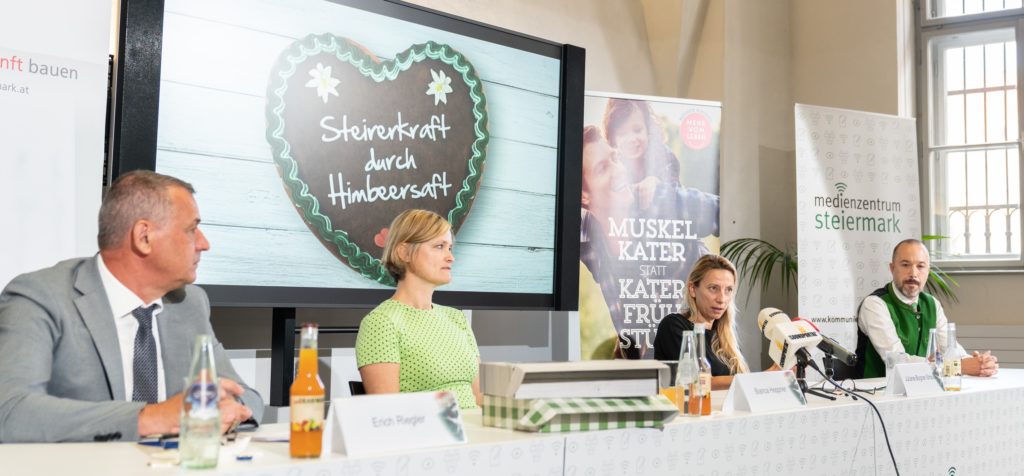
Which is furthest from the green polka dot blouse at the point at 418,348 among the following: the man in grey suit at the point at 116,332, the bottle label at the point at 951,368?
the bottle label at the point at 951,368

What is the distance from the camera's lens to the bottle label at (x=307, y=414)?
1.38 meters

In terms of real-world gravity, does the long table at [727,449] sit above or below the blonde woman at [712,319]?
below

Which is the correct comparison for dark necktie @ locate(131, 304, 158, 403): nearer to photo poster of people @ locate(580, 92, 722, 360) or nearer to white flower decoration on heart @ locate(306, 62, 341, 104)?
white flower decoration on heart @ locate(306, 62, 341, 104)

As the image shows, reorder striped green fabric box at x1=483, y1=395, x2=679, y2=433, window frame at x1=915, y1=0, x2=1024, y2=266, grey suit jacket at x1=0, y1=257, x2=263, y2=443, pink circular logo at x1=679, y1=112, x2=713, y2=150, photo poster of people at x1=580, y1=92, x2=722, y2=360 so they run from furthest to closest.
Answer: window frame at x1=915, y1=0, x2=1024, y2=266 → pink circular logo at x1=679, y1=112, x2=713, y2=150 → photo poster of people at x1=580, y1=92, x2=722, y2=360 → striped green fabric box at x1=483, y1=395, x2=679, y2=433 → grey suit jacket at x1=0, y1=257, x2=263, y2=443

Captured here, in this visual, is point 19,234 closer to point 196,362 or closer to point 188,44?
point 188,44

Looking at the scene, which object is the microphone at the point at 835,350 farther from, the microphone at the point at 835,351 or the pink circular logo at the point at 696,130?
the pink circular logo at the point at 696,130

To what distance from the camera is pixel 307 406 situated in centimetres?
138

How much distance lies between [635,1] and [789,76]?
142 centimetres

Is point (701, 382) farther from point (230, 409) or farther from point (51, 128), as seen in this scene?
point (51, 128)

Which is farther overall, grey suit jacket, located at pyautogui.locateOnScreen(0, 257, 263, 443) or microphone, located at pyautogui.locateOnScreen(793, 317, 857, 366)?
microphone, located at pyautogui.locateOnScreen(793, 317, 857, 366)

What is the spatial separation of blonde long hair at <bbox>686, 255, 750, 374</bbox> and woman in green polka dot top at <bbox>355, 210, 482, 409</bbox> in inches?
37.4

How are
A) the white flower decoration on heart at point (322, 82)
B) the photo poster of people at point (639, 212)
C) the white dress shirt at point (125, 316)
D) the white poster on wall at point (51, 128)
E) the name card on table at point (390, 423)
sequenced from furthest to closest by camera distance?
the photo poster of people at point (639, 212), the white flower decoration on heart at point (322, 82), the white poster on wall at point (51, 128), the white dress shirt at point (125, 316), the name card on table at point (390, 423)

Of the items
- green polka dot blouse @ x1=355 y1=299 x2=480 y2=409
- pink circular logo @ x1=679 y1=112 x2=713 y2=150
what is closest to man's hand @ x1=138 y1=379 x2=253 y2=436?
green polka dot blouse @ x1=355 y1=299 x2=480 y2=409

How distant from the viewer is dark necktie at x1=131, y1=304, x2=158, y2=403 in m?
1.87
